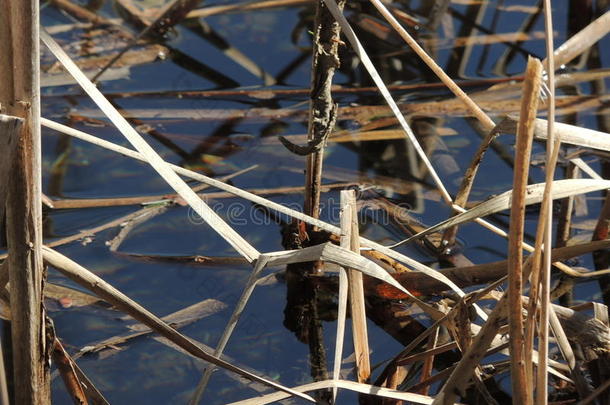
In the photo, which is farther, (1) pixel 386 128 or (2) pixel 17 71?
(1) pixel 386 128

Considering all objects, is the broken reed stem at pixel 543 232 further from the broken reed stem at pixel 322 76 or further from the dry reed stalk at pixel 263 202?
the broken reed stem at pixel 322 76

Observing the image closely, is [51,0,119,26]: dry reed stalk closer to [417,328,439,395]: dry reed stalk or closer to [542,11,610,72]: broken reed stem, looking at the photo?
[417,328,439,395]: dry reed stalk

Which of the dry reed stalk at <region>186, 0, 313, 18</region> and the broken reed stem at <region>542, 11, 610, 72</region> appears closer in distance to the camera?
the broken reed stem at <region>542, 11, 610, 72</region>

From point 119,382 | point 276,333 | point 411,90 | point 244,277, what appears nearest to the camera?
point 119,382

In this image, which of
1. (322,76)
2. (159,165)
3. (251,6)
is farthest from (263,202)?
(251,6)

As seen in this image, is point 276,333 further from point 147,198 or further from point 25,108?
point 25,108

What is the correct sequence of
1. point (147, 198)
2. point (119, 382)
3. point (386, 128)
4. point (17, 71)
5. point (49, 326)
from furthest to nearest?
1. point (386, 128)
2. point (147, 198)
3. point (119, 382)
4. point (49, 326)
5. point (17, 71)

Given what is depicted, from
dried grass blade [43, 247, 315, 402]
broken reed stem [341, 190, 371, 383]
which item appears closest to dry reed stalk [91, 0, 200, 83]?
broken reed stem [341, 190, 371, 383]

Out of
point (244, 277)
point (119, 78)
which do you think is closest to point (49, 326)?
point (244, 277)
